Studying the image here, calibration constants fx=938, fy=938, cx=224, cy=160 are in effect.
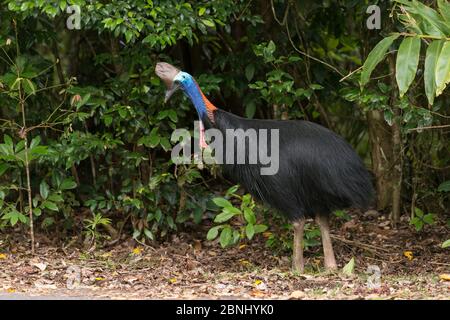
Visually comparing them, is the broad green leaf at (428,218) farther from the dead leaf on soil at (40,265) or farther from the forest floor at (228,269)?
the dead leaf on soil at (40,265)

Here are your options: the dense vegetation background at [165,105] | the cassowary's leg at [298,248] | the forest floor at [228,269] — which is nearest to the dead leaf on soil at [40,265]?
the forest floor at [228,269]

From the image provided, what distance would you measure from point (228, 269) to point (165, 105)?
4.24ft

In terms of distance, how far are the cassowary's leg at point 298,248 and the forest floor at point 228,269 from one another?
9 centimetres

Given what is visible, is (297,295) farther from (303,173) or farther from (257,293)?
(303,173)

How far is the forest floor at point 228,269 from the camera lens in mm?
5613

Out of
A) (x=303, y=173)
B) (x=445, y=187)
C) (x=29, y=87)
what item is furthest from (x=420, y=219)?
(x=29, y=87)

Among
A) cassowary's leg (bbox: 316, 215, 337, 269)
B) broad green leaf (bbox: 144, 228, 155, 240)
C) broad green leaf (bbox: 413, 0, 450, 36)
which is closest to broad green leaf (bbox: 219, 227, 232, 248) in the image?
cassowary's leg (bbox: 316, 215, 337, 269)

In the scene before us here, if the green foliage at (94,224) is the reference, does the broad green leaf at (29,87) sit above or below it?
above

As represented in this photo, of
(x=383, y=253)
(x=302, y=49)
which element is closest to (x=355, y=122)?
(x=302, y=49)

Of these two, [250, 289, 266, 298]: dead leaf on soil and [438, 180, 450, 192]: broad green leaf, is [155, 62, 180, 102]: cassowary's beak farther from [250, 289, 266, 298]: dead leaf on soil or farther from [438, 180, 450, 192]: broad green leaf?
[438, 180, 450, 192]: broad green leaf

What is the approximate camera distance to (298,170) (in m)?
6.00

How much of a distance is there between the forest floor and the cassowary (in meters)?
0.46

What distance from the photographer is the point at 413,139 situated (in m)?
7.20

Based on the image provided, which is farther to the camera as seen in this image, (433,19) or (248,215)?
(248,215)
